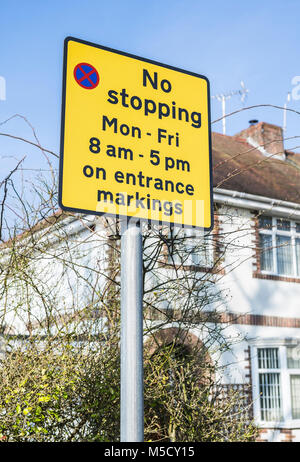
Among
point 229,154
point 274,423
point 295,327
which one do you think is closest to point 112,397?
point 274,423

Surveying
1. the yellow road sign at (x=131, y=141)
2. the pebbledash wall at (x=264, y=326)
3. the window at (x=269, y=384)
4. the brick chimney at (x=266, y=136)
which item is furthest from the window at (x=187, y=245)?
the brick chimney at (x=266, y=136)

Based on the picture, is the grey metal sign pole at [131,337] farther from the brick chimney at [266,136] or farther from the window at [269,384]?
the brick chimney at [266,136]

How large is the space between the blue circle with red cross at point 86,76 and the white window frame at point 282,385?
36.9ft

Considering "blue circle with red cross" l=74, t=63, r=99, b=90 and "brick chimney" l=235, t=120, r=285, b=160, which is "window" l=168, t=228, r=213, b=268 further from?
"brick chimney" l=235, t=120, r=285, b=160

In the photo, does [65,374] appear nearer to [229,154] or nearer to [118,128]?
[118,128]

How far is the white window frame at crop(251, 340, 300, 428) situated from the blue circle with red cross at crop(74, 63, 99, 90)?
1125 centimetres

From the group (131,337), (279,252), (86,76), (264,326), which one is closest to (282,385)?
(264,326)

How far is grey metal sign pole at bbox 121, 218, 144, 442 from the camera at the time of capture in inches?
76.3

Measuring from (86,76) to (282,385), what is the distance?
12864mm

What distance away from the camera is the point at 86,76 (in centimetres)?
223

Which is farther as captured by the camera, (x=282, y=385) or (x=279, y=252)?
(x=279, y=252)

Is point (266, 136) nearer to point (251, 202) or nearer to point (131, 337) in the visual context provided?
point (251, 202)

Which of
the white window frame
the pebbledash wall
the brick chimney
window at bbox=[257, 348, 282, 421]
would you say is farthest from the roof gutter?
the brick chimney

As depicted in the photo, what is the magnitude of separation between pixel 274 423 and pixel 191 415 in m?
7.67
